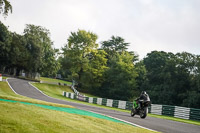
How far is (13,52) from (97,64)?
20.6 m

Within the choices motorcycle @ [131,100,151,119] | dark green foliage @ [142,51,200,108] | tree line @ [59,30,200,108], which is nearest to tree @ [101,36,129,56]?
tree line @ [59,30,200,108]

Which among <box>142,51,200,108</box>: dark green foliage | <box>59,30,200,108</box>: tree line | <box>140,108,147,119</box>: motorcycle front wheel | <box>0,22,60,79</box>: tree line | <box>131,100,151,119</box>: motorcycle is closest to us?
<box>131,100,151,119</box>: motorcycle

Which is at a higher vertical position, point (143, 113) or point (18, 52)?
point (18, 52)

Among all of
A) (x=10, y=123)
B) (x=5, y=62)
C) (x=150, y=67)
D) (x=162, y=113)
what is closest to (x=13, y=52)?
(x=5, y=62)

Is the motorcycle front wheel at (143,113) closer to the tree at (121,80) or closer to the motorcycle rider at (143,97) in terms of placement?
the motorcycle rider at (143,97)

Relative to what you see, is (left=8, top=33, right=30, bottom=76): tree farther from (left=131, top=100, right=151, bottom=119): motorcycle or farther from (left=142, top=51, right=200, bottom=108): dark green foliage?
(left=131, top=100, right=151, bottom=119): motorcycle

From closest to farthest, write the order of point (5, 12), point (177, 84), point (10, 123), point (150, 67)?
1. point (10, 123)
2. point (5, 12)
3. point (177, 84)
4. point (150, 67)

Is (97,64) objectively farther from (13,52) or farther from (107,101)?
(107,101)

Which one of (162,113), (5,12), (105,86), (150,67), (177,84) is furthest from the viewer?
(150,67)

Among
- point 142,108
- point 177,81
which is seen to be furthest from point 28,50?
point 142,108

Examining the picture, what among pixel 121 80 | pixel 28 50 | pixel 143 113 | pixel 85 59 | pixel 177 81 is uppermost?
pixel 28 50

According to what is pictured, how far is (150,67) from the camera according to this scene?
66.4 metres

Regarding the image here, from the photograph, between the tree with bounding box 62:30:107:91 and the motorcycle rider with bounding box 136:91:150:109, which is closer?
the motorcycle rider with bounding box 136:91:150:109

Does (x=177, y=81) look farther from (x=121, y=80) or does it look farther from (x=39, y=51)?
(x=39, y=51)
